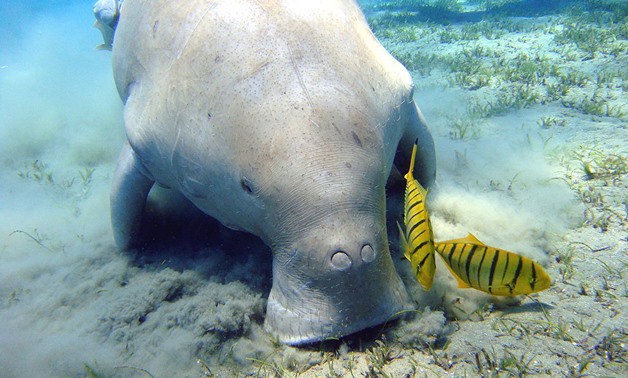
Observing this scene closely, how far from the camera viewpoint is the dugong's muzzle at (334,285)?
6.54 feet

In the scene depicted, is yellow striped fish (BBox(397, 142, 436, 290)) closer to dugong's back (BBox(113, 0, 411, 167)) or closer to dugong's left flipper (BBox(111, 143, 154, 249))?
dugong's back (BBox(113, 0, 411, 167))

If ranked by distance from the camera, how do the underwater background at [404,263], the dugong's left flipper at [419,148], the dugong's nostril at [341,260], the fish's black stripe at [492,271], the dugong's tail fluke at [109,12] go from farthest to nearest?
1. the dugong's tail fluke at [109,12]
2. the dugong's left flipper at [419,148]
3. the underwater background at [404,263]
4. the fish's black stripe at [492,271]
5. the dugong's nostril at [341,260]

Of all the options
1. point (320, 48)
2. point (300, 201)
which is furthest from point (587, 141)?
point (300, 201)

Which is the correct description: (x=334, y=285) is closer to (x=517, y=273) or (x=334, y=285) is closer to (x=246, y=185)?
(x=246, y=185)

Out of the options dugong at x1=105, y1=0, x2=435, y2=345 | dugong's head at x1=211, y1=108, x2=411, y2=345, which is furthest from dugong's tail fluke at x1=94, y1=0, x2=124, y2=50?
dugong's head at x1=211, y1=108, x2=411, y2=345

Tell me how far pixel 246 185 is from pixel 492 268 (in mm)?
1440

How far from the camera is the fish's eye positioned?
2225 millimetres

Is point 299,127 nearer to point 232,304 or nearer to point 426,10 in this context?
point 232,304

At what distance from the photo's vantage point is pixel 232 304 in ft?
9.21

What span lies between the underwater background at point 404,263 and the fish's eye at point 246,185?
97 cm

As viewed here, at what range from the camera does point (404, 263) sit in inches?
125

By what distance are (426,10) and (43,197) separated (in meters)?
17.1

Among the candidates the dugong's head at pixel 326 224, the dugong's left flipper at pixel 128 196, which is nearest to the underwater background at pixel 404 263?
the dugong's left flipper at pixel 128 196

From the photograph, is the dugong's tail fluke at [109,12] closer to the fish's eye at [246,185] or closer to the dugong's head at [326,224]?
the fish's eye at [246,185]
